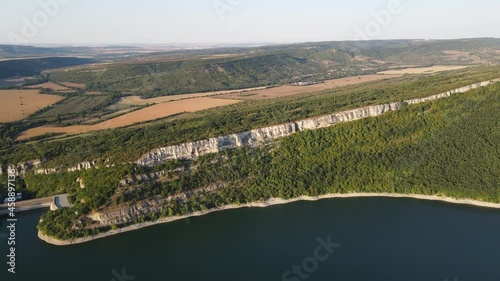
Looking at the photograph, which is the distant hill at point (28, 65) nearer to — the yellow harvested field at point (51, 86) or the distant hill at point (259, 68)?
the distant hill at point (259, 68)

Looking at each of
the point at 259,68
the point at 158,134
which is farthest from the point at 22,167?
the point at 259,68

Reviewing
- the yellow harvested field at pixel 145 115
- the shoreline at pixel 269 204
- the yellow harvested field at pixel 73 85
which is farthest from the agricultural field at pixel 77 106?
the shoreline at pixel 269 204

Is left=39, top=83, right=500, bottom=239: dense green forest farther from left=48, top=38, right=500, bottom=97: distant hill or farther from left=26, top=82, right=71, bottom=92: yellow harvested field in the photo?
left=26, top=82, right=71, bottom=92: yellow harvested field

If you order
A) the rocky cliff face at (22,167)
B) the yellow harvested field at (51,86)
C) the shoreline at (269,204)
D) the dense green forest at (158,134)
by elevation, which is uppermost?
the dense green forest at (158,134)

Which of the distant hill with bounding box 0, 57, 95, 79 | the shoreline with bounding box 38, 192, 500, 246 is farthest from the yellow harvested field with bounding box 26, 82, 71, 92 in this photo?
the shoreline with bounding box 38, 192, 500, 246

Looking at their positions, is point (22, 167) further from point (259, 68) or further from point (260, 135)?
point (259, 68)

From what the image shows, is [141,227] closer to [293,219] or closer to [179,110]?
[293,219]
